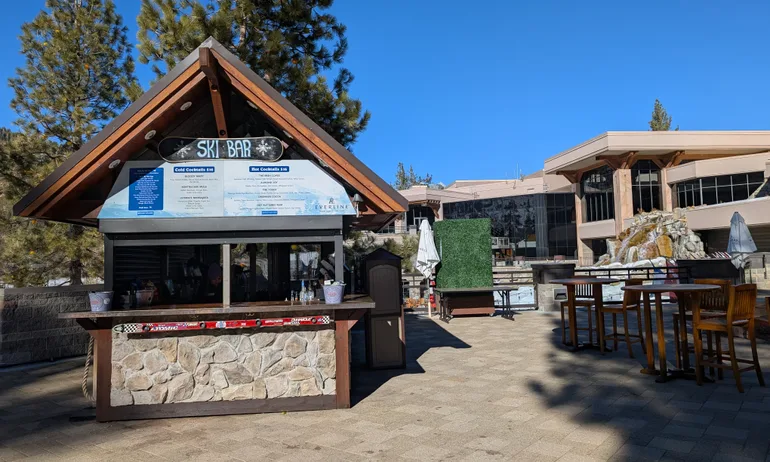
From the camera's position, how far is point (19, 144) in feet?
35.3

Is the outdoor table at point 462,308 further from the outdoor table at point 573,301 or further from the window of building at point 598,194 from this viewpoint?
the window of building at point 598,194

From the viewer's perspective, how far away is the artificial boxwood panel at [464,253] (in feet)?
45.6

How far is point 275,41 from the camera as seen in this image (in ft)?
35.1

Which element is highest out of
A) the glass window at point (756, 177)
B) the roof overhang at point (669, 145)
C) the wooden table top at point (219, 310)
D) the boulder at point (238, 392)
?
the roof overhang at point (669, 145)

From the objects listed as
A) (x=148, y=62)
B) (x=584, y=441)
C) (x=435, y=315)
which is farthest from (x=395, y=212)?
(x=435, y=315)

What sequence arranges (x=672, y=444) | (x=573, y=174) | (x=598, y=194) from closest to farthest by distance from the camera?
(x=672, y=444) < (x=598, y=194) < (x=573, y=174)

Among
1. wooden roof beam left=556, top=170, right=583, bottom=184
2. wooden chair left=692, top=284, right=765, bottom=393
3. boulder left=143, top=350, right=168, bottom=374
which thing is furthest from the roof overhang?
boulder left=143, top=350, right=168, bottom=374

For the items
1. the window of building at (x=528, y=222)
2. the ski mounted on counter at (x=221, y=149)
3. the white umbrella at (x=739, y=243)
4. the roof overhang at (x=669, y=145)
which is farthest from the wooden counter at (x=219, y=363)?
the window of building at (x=528, y=222)

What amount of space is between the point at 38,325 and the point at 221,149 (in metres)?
5.73

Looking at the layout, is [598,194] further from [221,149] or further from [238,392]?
[238,392]

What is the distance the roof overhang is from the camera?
3950cm

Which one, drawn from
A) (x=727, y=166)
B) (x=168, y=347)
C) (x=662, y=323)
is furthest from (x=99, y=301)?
(x=727, y=166)

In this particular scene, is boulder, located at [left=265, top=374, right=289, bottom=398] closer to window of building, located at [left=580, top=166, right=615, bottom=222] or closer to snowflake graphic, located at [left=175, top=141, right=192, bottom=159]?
snowflake graphic, located at [left=175, top=141, right=192, bottom=159]

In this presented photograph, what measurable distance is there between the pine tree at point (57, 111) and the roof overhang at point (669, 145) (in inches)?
1395
